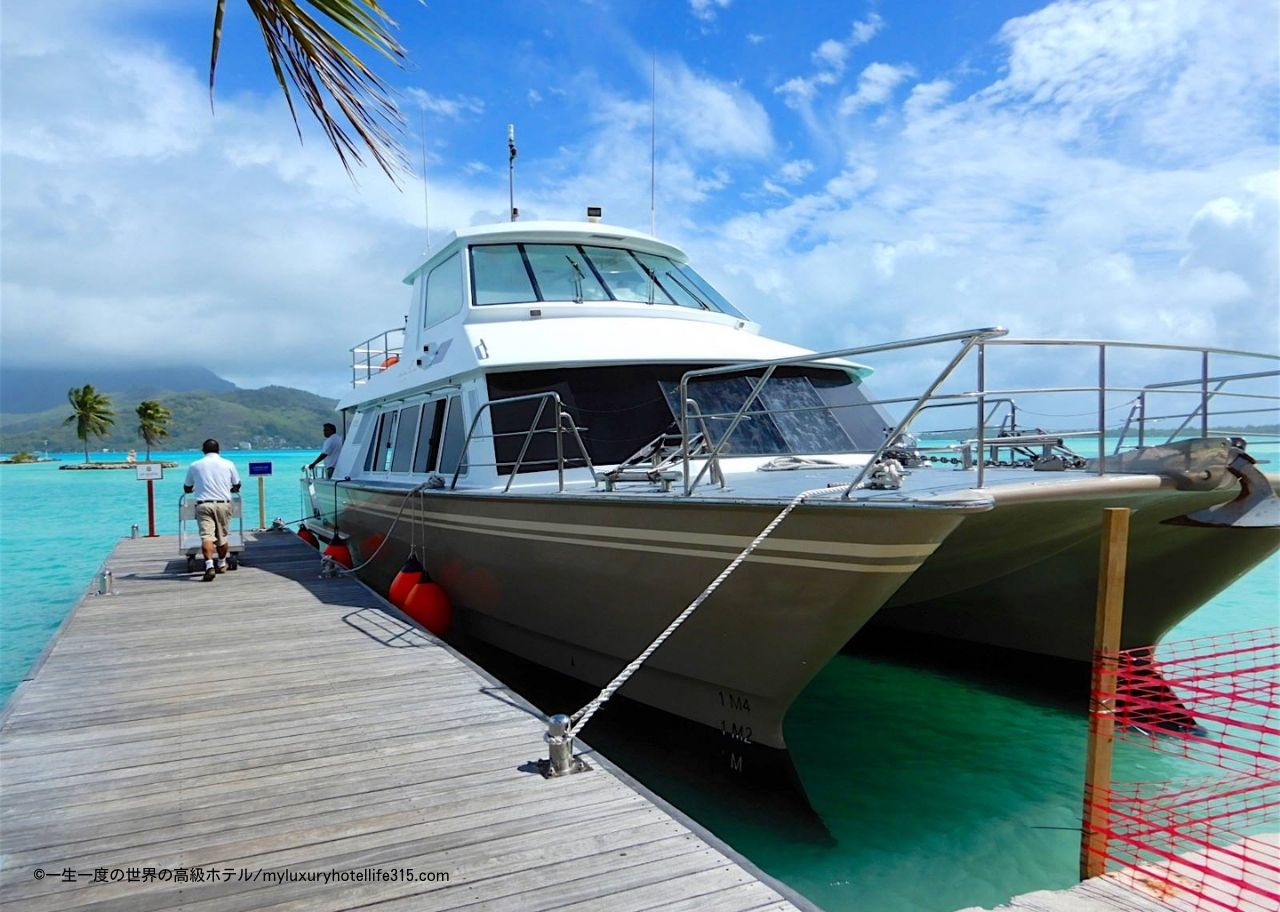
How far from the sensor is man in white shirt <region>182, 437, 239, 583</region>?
9117 millimetres

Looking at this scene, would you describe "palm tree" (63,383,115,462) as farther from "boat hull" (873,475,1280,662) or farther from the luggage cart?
"boat hull" (873,475,1280,662)

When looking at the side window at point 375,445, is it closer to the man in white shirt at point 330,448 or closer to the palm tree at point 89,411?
the man in white shirt at point 330,448

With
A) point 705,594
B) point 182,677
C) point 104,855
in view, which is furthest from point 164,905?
point 182,677

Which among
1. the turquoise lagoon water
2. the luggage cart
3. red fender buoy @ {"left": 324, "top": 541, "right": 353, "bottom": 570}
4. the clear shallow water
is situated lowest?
the clear shallow water

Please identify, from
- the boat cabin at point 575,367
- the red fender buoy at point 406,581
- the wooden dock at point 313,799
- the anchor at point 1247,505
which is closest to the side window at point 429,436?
the boat cabin at point 575,367

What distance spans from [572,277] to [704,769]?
4883 millimetres

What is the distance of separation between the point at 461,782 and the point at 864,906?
2.29 metres

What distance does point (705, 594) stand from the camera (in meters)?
4.46

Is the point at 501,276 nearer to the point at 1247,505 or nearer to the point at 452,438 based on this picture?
the point at 452,438

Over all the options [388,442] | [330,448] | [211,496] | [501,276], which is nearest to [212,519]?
[211,496]

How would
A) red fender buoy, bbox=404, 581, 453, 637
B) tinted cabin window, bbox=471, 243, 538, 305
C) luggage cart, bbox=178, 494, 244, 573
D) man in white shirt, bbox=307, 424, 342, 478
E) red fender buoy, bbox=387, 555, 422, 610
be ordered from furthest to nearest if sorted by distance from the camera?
man in white shirt, bbox=307, 424, 342, 478, luggage cart, bbox=178, 494, 244, 573, tinted cabin window, bbox=471, 243, 538, 305, red fender buoy, bbox=387, 555, 422, 610, red fender buoy, bbox=404, 581, 453, 637

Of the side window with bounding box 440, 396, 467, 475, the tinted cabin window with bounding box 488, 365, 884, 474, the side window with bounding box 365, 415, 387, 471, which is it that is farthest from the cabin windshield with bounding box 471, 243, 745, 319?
the side window with bounding box 365, 415, 387, 471

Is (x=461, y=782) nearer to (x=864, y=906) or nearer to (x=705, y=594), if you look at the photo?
(x=705, y=594)

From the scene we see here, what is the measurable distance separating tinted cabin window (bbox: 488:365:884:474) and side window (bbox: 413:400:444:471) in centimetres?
141
